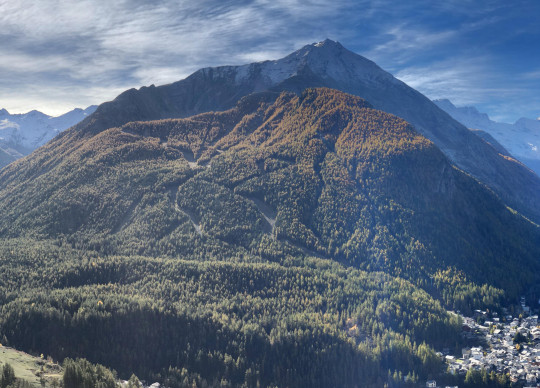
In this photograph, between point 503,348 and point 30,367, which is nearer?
point 30,367

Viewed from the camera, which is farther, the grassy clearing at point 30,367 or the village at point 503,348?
the village at point 503,348

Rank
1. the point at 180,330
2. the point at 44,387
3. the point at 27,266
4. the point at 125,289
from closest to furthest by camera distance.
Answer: the point at 44,387
the point at 180,330
the point at 125,289
the point at 27,266

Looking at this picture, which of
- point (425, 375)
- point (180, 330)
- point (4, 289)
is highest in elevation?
point (4, 289)

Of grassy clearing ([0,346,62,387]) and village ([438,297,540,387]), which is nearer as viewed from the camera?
grassy clearing ([0,346,62,387])

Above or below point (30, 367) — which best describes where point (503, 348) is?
below

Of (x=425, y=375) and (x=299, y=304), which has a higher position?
(x=299, y=304)

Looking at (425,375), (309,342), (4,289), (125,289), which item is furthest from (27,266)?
(425,375)

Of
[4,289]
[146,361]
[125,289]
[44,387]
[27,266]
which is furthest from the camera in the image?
[27,266]

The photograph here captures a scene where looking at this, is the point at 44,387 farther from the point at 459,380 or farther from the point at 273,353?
the point at 459,380
